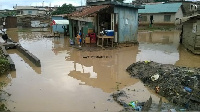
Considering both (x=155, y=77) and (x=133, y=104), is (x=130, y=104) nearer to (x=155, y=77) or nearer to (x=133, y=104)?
(x=133, y=104)

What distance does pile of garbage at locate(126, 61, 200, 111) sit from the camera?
Answer: 6.33 meters

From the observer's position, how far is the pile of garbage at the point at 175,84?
6.33 meters

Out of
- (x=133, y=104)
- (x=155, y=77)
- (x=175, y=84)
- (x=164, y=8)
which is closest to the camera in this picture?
(x=133, y=104)

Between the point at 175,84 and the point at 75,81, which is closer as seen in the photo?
the point at 175,84

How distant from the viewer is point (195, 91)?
6.52 metres

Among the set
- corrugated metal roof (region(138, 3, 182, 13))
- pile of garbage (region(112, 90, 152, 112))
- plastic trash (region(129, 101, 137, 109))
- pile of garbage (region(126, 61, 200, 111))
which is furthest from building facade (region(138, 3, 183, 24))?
plastic trash (region(129, 101, 137, 109))

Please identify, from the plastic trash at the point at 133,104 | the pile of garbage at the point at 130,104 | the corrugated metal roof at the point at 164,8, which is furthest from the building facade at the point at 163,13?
the plastic trash at the point at 133,104

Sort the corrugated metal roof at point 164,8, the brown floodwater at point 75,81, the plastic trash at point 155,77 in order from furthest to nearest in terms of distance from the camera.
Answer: the corrugated metal roof at point 164,8, the plastic trash at point 155,77, the brown floodwater at point 75,81

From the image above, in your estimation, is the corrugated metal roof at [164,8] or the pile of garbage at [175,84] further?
the corrugated metal roof at [164,8]

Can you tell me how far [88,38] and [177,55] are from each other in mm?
7612

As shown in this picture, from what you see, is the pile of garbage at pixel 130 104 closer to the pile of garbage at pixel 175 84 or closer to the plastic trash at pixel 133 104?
the plastic trash at pixel 133 104

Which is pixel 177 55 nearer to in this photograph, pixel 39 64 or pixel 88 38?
pixel 88 38

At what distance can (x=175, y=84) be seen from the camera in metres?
7.12

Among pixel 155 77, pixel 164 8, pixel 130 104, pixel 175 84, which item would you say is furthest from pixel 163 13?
pixel 130 104
